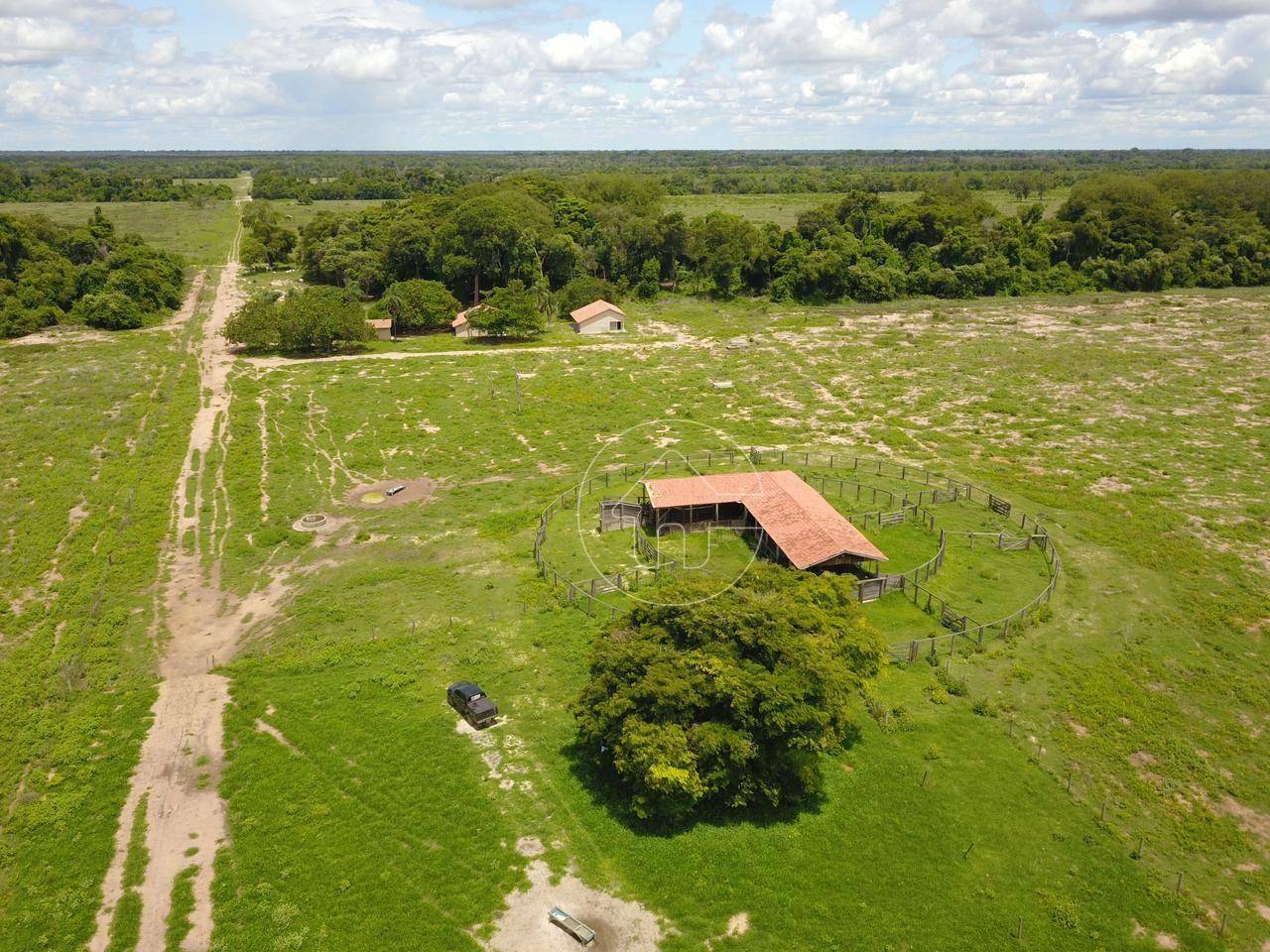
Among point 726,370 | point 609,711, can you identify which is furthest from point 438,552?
point 726,370

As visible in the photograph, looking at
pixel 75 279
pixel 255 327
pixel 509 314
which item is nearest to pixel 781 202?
pixel 509 314

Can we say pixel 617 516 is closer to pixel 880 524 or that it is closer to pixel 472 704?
pixel 880 524

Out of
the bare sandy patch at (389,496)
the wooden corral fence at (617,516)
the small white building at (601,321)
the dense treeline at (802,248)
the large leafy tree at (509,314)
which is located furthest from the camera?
the dense treeline at (802,248)

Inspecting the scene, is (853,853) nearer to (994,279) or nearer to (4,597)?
(4,597)

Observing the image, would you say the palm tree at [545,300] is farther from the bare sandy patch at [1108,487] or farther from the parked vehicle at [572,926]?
the parked vehicle at [572,926]

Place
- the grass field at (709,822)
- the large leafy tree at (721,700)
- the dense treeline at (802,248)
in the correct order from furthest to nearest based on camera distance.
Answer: the dense treeline at (802,248), the large leafy tree at (721,700), the grass field at (709,822)

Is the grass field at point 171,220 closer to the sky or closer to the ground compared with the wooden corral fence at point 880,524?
closer to the sky

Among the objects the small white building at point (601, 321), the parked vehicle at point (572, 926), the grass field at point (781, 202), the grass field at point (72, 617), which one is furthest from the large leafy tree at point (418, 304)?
the grass field at point (781, 202)

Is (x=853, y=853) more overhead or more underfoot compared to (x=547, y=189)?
more underfoot
